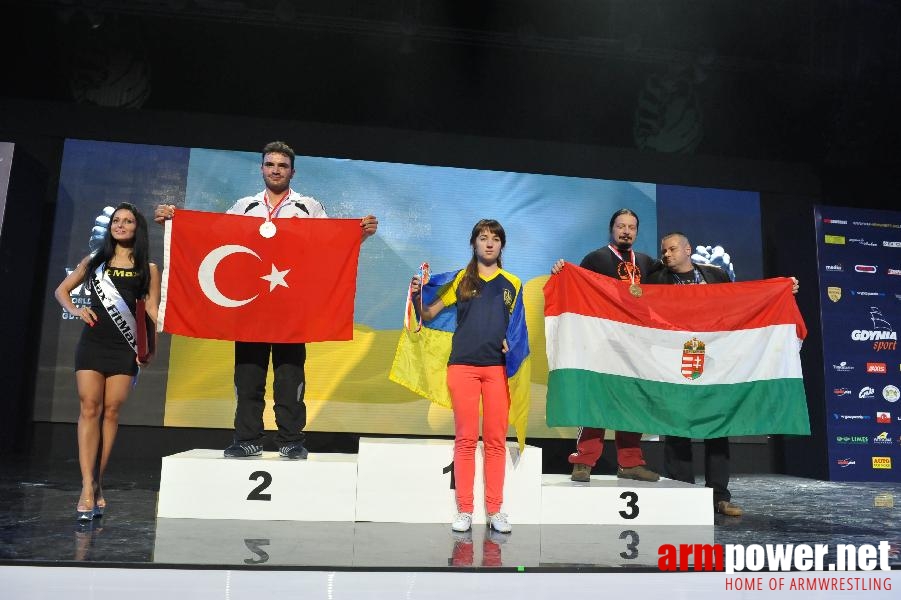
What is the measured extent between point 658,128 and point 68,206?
514 cm

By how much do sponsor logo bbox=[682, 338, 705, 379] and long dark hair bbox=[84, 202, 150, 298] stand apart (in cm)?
285

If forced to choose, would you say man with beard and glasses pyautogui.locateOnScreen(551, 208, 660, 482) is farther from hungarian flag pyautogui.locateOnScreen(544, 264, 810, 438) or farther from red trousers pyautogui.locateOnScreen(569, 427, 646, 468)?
hungarian flag pyautogui.locateOnScreen(544, 264, 810, 438)

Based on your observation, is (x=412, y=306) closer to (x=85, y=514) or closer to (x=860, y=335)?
(x=85, y=514)

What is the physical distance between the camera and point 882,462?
641 cm

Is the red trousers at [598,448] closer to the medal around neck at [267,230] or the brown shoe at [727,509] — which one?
the brown shoe at [727,509]

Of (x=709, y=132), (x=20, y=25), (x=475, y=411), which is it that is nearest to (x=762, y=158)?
(x=709, y=132)

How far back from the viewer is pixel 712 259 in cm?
652

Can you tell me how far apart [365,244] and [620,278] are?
8.61ft

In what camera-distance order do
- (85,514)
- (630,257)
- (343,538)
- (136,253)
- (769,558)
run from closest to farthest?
(769,558) < (343,538) < (85,514) < (136,253) < (630,257)

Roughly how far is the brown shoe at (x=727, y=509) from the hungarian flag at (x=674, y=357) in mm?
406

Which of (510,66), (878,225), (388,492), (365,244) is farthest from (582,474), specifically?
(878,225)

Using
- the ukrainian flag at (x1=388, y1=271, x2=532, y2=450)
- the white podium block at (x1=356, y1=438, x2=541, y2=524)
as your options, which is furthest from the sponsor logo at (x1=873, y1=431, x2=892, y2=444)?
the white podium block at (x1=356, y1=438, x2=541, y2=524)

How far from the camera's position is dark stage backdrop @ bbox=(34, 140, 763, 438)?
5754 mm

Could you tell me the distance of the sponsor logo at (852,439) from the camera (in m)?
6.34
